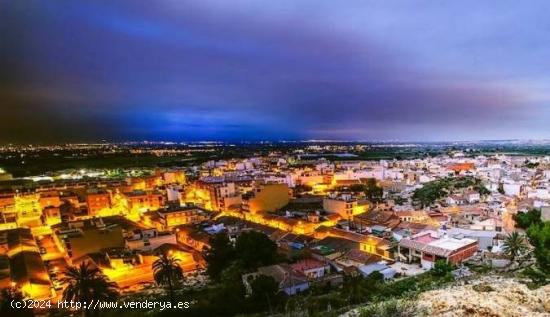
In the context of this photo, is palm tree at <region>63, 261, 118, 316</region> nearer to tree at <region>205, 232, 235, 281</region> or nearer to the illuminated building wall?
tree at <region>205, 232, 235, 281</region>

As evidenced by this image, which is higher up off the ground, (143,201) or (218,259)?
(143,201)

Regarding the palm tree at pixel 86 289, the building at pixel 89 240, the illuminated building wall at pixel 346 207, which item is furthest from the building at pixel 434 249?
the building at pixel 89 240

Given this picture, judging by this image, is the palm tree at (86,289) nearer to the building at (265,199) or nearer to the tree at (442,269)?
the tree at (442,269)

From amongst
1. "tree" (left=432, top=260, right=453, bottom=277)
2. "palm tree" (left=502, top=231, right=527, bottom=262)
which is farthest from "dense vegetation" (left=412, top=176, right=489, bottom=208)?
"tree" (left=432, top=260, right=453, bottom=277)

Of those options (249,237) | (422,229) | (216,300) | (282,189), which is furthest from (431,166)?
(216,300)

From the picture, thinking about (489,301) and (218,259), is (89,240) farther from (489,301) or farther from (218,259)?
(489,301)

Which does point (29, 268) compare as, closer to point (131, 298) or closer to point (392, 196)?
point (131, 298)

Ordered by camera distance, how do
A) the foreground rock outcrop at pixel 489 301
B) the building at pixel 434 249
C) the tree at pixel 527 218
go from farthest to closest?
the tree at pixel 527 218 < the building at pixel 434 249 < the foreground rock outcrop at pixel 489 301

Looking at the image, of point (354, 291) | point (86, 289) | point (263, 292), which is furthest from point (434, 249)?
point (86, 289)
